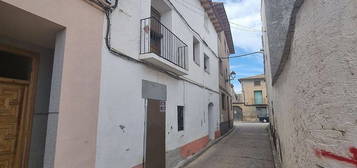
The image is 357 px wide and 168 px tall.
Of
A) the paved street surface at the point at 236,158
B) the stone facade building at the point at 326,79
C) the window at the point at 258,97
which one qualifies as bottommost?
the paved street surface at the point at 236,158

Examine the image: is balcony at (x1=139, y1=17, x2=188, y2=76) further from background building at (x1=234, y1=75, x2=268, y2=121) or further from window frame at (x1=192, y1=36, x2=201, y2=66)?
background building at (x1=234, y1=75, x2=268, y2=121)

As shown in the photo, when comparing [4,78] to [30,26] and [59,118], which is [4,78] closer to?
[30,26]

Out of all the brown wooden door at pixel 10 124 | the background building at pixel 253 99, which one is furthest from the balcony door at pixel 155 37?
the background building at pixel 253 99

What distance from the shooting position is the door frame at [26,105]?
3.11m

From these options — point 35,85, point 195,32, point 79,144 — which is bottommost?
point 79,144

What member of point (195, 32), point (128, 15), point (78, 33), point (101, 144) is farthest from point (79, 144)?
point (195, 32)

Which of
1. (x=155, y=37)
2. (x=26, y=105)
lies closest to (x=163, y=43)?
(x=155, y=37)

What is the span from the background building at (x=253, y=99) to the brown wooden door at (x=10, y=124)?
99.7 feet

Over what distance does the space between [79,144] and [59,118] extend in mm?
580

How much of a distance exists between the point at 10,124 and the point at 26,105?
37 cm

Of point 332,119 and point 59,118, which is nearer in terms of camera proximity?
point 332,119

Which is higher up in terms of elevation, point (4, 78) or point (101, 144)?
point (4, 78)

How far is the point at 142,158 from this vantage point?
471 cm

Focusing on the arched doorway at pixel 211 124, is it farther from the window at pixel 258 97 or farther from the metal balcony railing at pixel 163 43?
the window at pixel 258 97
